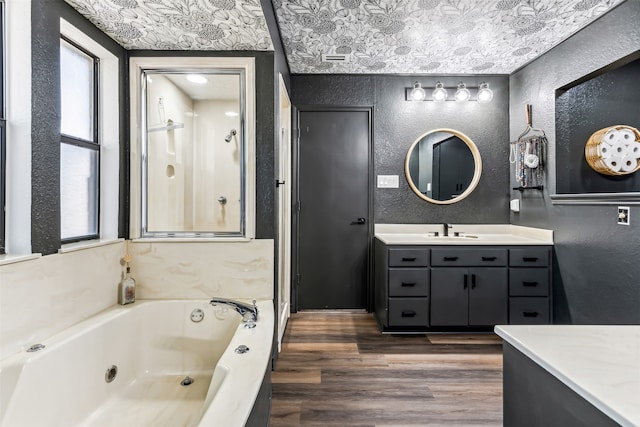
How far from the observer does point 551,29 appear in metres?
2.38

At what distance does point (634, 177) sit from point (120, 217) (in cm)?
346

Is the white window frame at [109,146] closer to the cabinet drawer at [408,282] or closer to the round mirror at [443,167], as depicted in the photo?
the cabinet drawer at [408,282]

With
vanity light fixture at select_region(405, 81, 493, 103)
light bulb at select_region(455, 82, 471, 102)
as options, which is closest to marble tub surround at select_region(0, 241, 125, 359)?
vanity light fixture at select_region(405, 81, 493, 103)

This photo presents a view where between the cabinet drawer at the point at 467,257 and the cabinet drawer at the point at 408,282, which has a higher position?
the cabinet drawer at the point at 467,257

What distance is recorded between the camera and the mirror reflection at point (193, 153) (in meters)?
2.11

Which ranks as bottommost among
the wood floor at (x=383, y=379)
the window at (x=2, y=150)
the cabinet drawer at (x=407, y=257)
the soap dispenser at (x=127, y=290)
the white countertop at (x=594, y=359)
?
the wood floor at (x=383, y=379)

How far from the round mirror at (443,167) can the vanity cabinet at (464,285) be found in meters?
0.74

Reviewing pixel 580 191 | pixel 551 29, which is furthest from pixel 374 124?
pixel 580 191

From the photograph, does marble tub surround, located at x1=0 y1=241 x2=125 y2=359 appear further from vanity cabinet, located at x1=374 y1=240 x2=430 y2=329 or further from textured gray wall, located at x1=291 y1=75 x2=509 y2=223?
textured gray wall, located at x1=291 y1=75 x2=509 y2=223

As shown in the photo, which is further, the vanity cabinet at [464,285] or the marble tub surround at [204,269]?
the vanity cabinet at [464,285]

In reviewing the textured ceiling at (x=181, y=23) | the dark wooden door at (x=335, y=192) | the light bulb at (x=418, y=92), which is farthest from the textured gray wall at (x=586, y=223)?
the textured ceiling at (x=181, y=23)

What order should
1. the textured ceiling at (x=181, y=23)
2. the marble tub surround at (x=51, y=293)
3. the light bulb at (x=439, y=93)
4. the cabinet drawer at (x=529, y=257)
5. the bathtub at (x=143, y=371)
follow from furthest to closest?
1. the light bulb at (x=439, y=93)
2. the cabinet drawer at (x=529, y=257)
3. the textured ceiling at (x=181, y=23)
4. the marble tub surround at (x=51, y=293)
5. the bathtub at (x=143, y=371)

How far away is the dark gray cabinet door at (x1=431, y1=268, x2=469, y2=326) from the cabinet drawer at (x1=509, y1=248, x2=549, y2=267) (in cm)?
41

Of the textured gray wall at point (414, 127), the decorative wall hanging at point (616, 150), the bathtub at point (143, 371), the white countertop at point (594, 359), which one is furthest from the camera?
the textured gray wall at point (414, 127)
